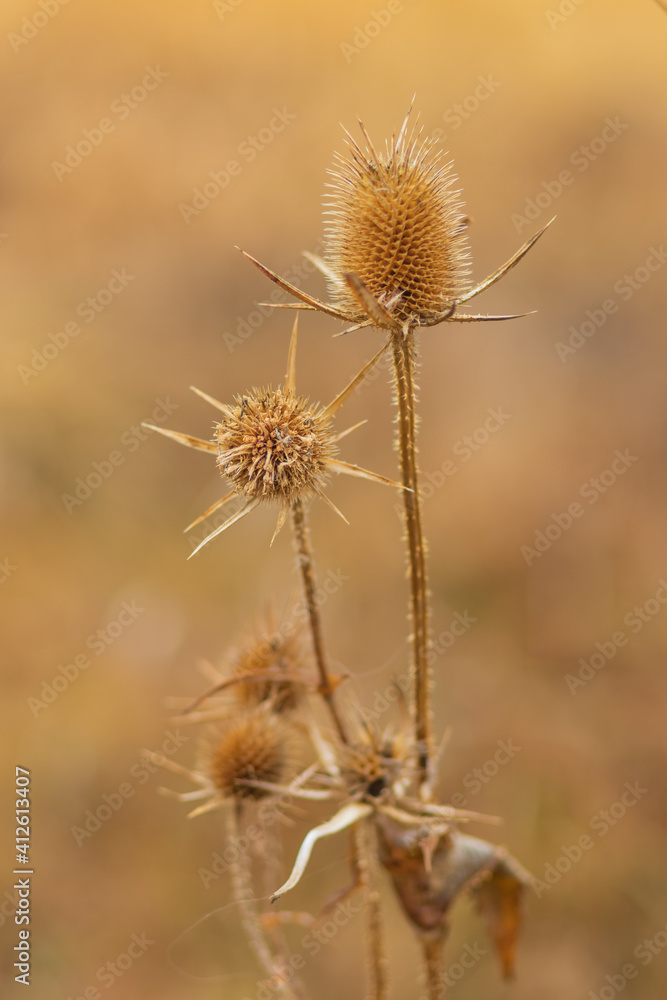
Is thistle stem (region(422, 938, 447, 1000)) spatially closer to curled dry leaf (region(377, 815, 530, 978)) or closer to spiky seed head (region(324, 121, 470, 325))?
curled dry leaf (region(377, 815, 530, 978))

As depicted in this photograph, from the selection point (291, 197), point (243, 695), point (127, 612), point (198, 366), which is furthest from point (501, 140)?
point (243, 695)

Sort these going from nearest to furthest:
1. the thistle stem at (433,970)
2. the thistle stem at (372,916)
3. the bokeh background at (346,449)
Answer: the thistle stem at (372,916) < the thistle stem at (433,970) < the bokeh background at (346,449)

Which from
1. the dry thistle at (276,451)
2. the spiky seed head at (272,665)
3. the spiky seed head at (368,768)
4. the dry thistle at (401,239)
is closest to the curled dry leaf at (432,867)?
the spiky seed head at (368,768)

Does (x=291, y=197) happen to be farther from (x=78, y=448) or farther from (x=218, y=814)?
(x=218, y=814)

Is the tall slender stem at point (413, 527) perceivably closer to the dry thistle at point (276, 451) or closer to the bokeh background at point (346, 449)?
the dry thistle at point (276, 451)

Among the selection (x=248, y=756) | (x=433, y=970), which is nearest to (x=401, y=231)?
(x=248, y=756)

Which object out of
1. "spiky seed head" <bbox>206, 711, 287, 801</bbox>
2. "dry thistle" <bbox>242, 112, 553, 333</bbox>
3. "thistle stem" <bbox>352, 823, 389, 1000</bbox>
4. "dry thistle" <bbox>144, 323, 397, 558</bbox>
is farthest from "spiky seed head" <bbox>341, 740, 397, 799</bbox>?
"dry thistle" <bbox>242, 112, 553, 333</bbox>
